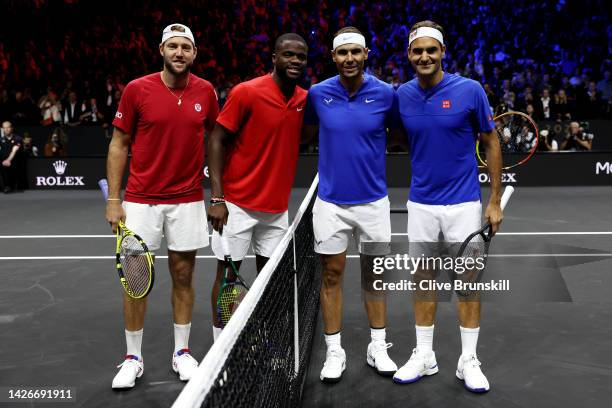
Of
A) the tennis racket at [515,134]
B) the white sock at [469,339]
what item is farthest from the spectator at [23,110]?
the white sock at [469,339]

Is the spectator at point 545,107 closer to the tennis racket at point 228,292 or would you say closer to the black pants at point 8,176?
the black pants at point 8,176

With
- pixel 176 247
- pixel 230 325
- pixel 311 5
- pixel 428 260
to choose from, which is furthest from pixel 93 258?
pixel 311 5

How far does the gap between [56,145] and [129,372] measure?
10.8m

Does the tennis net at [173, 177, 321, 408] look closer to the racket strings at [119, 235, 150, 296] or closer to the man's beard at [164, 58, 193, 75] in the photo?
the racket strings at [119, 235, 150, 296]

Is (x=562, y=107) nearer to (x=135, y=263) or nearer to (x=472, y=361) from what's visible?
(x=472, y=361)

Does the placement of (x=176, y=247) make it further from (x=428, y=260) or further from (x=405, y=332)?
(x=405, y=332)

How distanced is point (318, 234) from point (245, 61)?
13929mm

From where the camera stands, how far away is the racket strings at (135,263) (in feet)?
11.0

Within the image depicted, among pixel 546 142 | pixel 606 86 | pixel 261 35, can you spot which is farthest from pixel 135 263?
pixel 261 35

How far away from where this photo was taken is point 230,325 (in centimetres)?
184

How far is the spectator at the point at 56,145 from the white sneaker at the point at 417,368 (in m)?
11.4

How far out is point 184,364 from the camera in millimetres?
3564

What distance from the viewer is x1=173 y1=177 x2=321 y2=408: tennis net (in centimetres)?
166

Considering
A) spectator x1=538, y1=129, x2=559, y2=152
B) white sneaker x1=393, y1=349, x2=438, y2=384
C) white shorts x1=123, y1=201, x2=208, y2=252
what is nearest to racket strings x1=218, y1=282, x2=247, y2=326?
white shorts x1=123, y1=201, x2=208, y2=252
